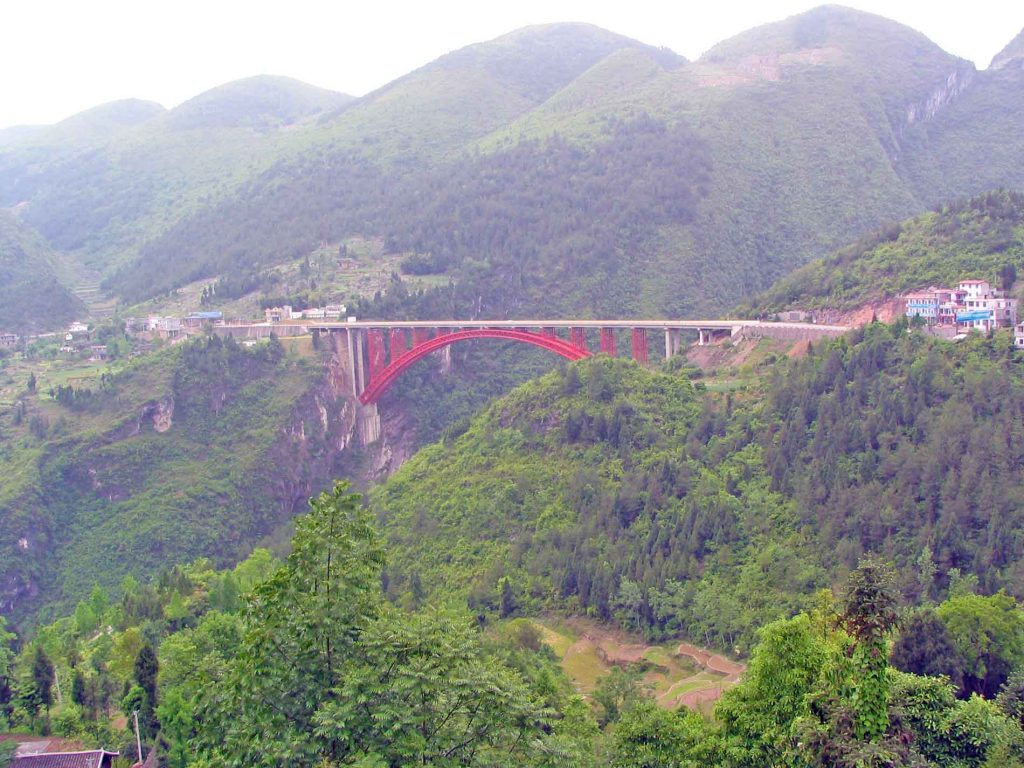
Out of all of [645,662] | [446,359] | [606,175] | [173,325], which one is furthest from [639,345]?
[606,175]

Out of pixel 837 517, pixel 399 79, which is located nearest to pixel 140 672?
pixel 837 517

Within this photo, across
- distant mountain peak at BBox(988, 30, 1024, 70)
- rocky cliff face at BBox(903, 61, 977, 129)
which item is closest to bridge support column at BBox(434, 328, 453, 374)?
rocky cliff face at BBox(903, 61, 977, 129)

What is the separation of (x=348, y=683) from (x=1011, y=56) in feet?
396

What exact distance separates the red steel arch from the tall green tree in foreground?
3395 cm

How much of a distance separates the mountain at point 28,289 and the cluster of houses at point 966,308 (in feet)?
224

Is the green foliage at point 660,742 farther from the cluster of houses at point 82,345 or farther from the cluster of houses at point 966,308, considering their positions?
the cluster of houses at point 82,345

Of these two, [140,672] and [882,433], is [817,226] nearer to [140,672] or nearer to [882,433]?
[882,433]

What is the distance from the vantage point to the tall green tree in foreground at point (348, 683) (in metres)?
13.2

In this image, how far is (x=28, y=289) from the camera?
87.6m

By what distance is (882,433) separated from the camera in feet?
97.0

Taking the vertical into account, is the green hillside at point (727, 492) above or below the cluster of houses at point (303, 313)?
below

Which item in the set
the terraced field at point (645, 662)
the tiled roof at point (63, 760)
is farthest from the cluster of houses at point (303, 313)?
the tiled roof at point (63, 760)

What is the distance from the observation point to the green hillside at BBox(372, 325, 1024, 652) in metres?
27.0

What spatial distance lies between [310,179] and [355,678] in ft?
314
